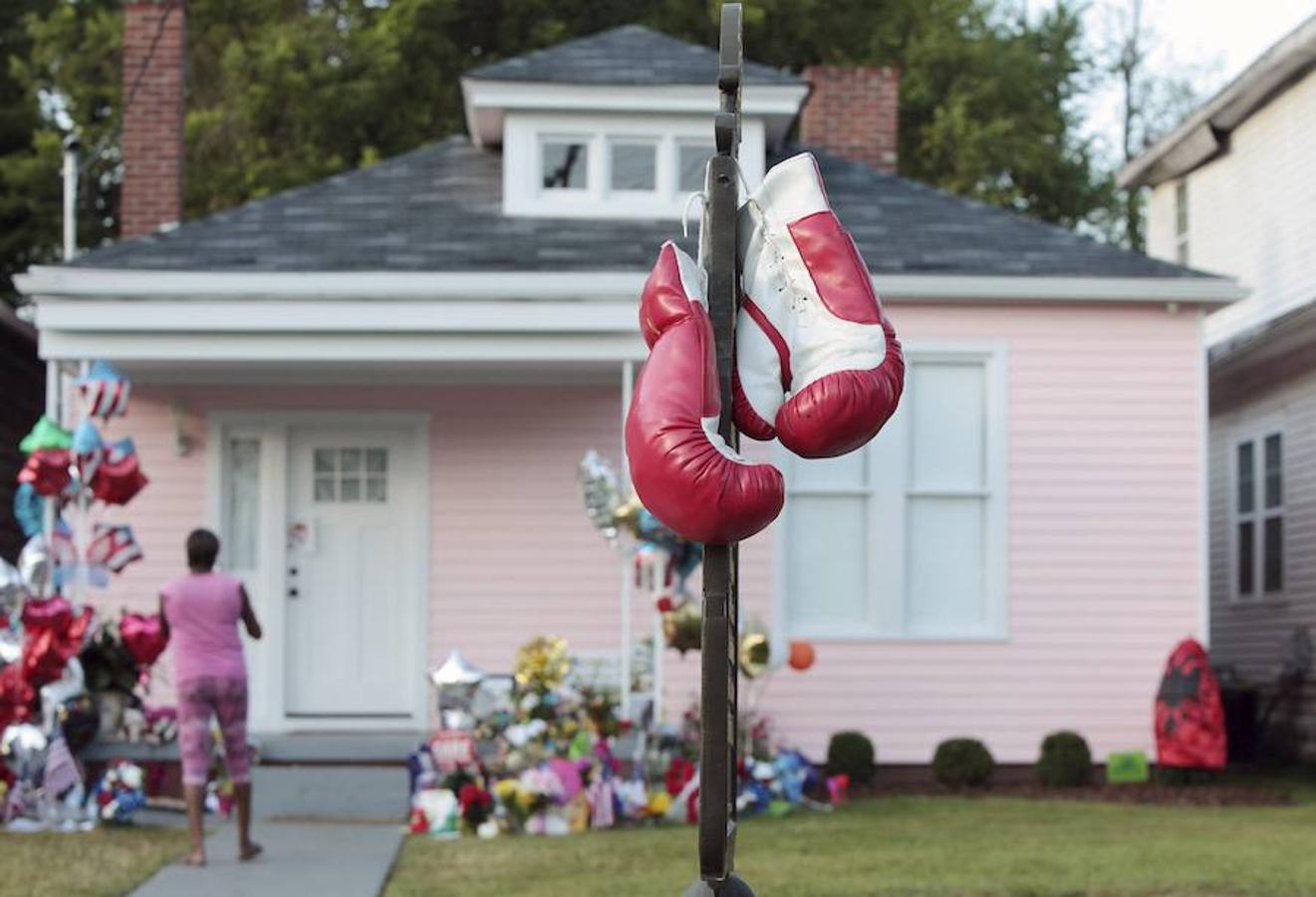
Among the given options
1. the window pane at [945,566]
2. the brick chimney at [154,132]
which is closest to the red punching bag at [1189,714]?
the window pane at [945,566]

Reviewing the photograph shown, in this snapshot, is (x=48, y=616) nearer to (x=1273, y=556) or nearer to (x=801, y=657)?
(x=801, y=657)

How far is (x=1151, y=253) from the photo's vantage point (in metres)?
22.4

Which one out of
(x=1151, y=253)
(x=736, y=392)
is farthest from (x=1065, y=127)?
(x=736, y=392)

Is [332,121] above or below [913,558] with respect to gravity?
above

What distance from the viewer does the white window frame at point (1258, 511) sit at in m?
17.4

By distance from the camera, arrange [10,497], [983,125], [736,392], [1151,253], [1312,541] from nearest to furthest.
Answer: [736,392], [1312,541], [10,497], [1151,253], [983,125]

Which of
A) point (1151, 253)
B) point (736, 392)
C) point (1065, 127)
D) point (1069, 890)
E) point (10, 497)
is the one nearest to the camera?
point (736, 392)

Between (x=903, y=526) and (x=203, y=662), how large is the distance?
5.87 metres

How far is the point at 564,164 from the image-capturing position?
599 inches

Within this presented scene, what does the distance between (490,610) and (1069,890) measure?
6.33 metres

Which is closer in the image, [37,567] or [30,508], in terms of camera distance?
[37,567]

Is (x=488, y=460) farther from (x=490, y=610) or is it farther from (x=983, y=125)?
(x=983, y=125)

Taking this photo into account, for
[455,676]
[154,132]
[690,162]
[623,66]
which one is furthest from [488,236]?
[455,676]

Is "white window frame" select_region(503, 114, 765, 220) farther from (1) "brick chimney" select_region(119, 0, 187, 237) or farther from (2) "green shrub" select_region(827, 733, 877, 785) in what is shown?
(2) "green shrub" select_region(827, 733, 877, 785)
